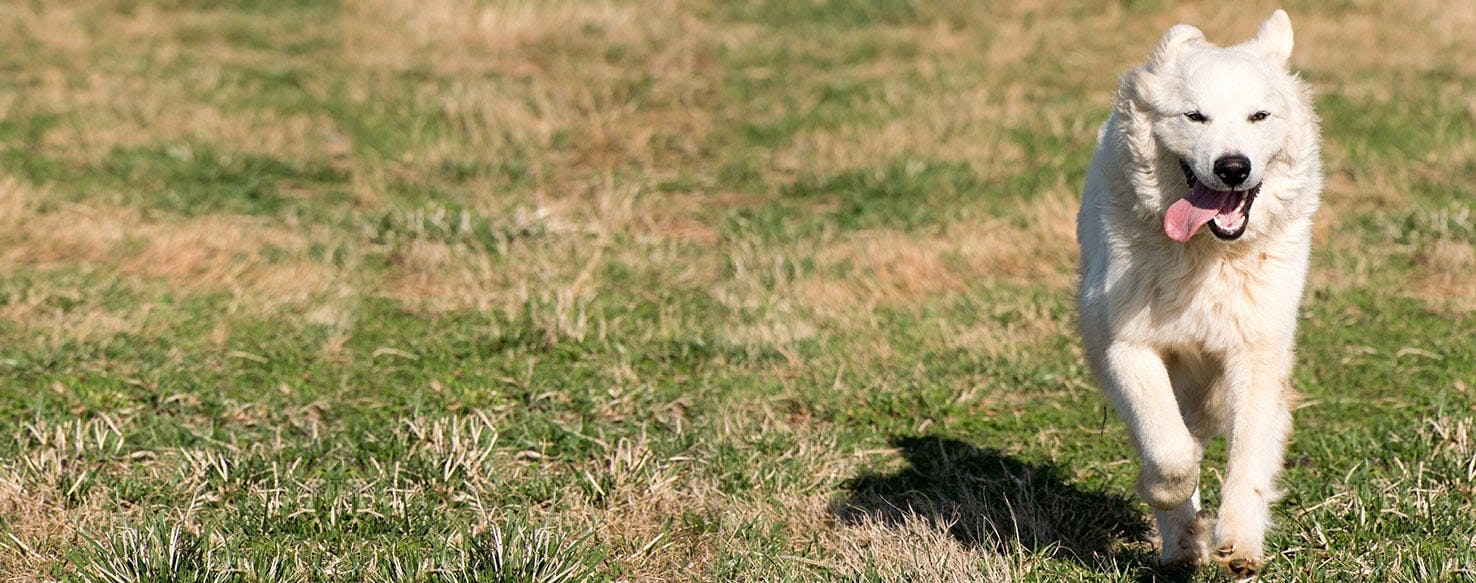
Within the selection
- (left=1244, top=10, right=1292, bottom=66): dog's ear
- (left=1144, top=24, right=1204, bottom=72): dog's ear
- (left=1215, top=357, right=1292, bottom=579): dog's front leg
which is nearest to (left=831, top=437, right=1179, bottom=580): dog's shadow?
(left=1215, top=357, right=1292, bottom=579): dog's front leg

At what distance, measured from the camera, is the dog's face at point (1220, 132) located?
3.72m

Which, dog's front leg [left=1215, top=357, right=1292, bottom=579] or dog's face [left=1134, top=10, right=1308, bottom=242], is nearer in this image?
dog's front leg [left=1215, top=357, right=1292, bottom=579]

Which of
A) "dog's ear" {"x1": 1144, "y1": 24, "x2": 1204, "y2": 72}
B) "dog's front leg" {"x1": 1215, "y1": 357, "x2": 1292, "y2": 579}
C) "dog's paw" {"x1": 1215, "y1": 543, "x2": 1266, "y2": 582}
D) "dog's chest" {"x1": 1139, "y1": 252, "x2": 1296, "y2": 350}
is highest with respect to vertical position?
"dog's ear" {"x1": 1144, "y1": 24, "x2": 1204, "y2": 72}

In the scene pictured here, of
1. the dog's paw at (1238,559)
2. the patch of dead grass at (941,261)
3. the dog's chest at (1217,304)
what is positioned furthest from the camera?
the patch of dead grass at (941,261)

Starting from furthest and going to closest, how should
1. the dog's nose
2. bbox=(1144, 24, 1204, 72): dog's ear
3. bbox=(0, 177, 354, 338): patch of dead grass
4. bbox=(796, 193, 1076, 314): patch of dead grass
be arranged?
bbox=(796, 193, 1076, 314): patch of dead grass, bbox=(0, 177, 354, 338): patch of dead grass, bbox=(1144, 24, 1204, 72): dog's ear, the dog's nose

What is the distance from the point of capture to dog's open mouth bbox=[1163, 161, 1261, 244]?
12.4 ft

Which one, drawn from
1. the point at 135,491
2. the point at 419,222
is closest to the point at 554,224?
the point at 419,222

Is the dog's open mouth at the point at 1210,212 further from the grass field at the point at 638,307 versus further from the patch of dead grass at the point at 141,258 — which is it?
the patch of dead grass at the point at 141,258

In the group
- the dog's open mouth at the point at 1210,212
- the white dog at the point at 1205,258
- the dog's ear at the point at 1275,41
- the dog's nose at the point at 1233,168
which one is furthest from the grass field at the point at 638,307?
the dog's ear at the point at 1275,41

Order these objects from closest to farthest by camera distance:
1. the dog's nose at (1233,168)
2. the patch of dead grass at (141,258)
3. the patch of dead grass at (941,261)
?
the dog's nose at (1233,168) < the patch of dead grass at (141,258) < the patch of dead grass at (941,261)

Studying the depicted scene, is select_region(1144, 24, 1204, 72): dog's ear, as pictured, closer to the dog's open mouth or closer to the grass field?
the dog's open mouth

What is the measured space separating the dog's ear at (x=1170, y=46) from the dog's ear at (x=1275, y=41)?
6.3 inches

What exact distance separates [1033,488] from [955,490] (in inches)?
9.9

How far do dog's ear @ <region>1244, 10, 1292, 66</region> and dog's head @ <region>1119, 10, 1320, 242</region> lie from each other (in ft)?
0.12
